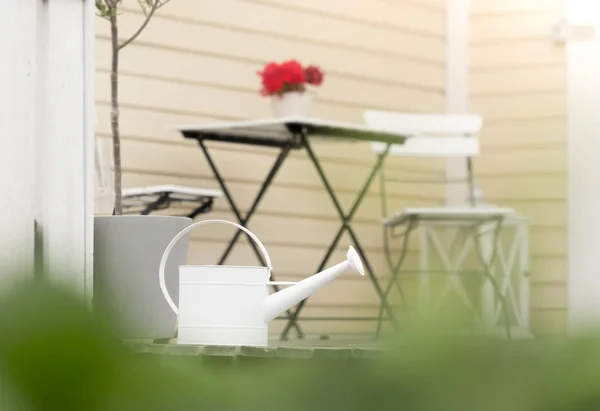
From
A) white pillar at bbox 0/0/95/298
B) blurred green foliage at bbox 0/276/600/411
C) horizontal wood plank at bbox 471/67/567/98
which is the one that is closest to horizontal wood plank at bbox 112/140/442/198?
horizontal wood plank at bbox 471/67/567/98

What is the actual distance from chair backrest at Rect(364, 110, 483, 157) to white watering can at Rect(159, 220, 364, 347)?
287cm

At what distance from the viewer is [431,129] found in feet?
13.9

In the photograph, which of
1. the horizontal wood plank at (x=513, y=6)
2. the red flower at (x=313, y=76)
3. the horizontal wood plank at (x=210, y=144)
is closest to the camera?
the red flower at (x=313, y=76)

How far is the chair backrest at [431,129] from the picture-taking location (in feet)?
13.6

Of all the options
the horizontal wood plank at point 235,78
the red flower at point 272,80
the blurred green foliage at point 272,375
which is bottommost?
the blurred green foliage at point 272,375

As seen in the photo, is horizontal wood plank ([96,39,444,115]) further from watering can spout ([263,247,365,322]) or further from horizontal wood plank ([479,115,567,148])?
watering can spout ([263,247,365,322])

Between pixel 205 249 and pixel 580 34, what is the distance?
6.86 ft

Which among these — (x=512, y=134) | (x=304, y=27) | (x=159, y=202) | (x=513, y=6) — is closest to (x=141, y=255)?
(x=159, y=202)

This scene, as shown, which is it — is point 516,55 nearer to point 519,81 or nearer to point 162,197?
point 519,81

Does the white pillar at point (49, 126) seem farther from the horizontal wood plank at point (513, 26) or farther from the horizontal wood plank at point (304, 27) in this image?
the horizontal wood plank at point (513, 26)

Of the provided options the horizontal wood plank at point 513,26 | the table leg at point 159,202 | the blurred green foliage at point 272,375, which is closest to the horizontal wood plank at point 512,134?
the horizontal wood plank at point 513,26

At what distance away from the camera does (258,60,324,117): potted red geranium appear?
3529 millimetres

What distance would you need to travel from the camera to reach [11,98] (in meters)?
1.28

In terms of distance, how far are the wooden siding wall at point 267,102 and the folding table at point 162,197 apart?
0.40 meters
